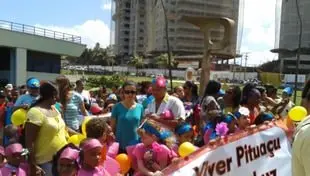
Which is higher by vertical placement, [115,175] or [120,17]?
[120,17]

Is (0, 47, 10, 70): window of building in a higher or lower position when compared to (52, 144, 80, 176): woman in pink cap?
higher

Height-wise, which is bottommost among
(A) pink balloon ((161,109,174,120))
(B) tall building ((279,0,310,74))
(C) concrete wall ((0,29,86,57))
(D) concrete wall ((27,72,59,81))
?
(D) concrete wall ((27,72,59,81))

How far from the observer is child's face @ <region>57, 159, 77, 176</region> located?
3945mm

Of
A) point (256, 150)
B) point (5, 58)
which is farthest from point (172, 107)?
point (5, 58)

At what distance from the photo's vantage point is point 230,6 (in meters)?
120

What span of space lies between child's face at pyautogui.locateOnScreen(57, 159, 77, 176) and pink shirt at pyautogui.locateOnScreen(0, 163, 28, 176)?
0.66 m

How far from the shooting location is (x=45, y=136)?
4.80 meters

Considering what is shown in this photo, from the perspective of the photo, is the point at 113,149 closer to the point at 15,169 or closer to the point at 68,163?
the point at 15,169

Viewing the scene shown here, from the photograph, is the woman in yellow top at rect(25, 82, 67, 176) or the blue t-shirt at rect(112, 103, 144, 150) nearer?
the woman in yellow top at rect(25, 82, 67, 176)

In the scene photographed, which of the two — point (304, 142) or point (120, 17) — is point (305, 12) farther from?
point (304, 142)

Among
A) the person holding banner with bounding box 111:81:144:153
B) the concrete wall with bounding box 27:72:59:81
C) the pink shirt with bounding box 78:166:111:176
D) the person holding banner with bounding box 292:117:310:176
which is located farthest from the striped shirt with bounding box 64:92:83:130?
the concrete wall with bounding box 27:72:59:81

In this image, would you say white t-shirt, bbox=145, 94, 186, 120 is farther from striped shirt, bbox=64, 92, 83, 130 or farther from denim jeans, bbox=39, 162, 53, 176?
denim jeans, bbox=39, 162, 53, 176

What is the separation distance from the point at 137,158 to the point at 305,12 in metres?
108

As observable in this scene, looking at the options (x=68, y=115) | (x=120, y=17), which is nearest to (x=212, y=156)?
(x=68, y=115)
